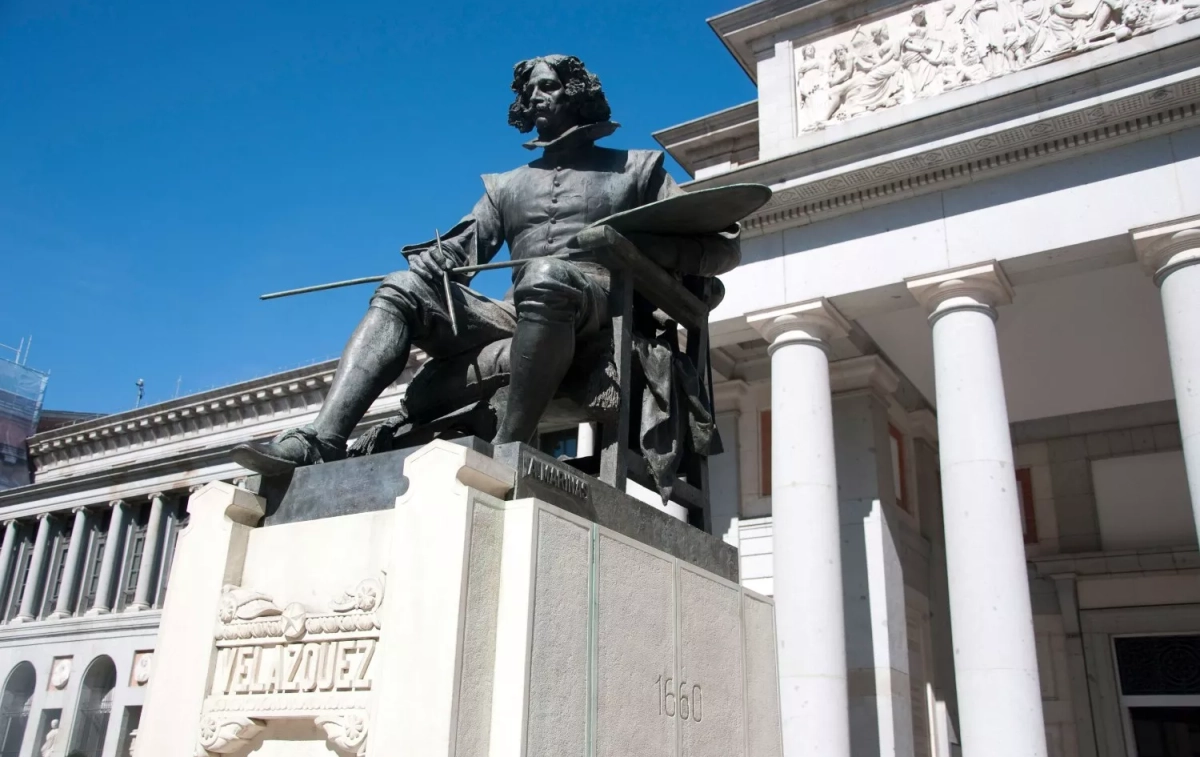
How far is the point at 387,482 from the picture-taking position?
138 inches

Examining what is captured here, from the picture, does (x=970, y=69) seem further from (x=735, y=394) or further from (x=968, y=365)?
(x=735, y=394)

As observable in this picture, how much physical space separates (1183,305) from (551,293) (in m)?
11.5

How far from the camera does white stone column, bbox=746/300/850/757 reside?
13.4m

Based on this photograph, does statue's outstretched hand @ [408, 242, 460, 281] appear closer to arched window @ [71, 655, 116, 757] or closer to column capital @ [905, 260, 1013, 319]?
column capital @ [905, 260, 1013, 319]

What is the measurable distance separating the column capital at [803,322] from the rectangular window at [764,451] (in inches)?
133

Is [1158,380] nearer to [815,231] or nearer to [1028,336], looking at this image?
[1028,336]

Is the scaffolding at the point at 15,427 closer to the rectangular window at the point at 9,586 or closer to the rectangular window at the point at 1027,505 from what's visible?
the rectangular window at the point at 9,586

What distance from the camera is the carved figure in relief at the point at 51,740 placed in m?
38.5

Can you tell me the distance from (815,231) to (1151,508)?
10.0 metres

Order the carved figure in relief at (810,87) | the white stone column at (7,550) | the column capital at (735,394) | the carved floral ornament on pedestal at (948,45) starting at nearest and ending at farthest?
the carved floral ornament on pedestal at (948,45)
the carved figure in relief at (810,87)
the column capital at (735,394)
the white stone column at (7,550)

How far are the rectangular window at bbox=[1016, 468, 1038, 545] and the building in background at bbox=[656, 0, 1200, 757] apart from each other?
0.05 meters

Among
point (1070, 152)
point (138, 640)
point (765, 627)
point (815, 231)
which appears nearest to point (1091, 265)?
point (1070, 152)

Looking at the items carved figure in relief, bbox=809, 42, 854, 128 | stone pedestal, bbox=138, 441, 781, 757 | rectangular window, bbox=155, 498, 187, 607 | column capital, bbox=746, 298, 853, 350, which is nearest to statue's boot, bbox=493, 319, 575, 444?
stone pedestal, bbox=138, 441, 781, 757

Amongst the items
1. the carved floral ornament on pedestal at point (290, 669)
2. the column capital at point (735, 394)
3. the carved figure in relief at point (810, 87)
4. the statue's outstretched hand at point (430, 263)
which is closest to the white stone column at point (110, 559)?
the column capital at point (735, 394)
